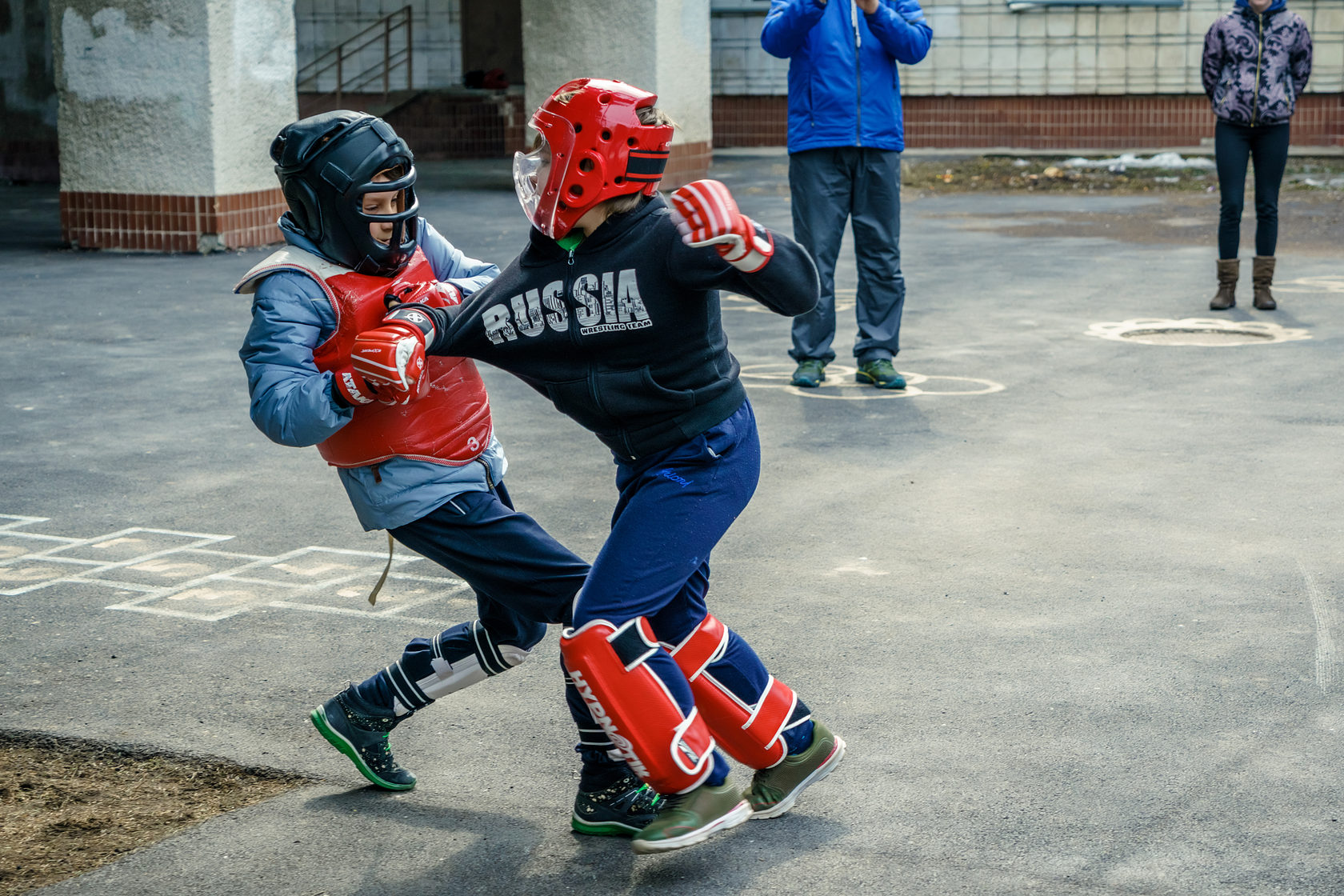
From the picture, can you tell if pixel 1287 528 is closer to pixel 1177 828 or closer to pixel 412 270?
pixel 1177 828

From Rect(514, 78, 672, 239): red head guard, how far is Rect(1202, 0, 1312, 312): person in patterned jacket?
7.27 metres

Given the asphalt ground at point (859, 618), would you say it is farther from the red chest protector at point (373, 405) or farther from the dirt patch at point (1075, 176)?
the dirt patch at point (1075, 176)

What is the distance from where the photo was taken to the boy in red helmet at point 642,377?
306 cm

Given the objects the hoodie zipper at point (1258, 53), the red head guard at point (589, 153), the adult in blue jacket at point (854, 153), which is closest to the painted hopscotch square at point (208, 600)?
the red head guard at point (589, 153)

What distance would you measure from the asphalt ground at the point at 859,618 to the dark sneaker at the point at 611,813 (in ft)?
0.20

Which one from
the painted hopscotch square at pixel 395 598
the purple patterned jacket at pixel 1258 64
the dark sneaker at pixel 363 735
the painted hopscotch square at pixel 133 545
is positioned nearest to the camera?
the dark sneaker at pixel 363 735

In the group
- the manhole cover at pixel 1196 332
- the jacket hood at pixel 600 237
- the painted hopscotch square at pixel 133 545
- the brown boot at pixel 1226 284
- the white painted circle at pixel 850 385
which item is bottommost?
the painted hopscotch square at pixel 133 545

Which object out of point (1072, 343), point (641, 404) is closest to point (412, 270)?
point (641, 404)

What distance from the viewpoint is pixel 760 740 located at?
3348 mm

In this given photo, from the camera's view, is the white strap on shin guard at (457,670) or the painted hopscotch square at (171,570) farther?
the painted hopscotch square at (171,570)

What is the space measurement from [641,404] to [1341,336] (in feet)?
22.3

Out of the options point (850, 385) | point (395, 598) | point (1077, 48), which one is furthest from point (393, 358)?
point (1077, 48)

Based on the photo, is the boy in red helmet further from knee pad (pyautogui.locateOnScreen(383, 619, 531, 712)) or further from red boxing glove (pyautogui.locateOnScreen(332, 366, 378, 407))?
knee pad (pyautogui.locateOnScreen(383, 619, 531, 712))

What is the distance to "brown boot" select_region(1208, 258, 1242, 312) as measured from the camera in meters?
9.77
